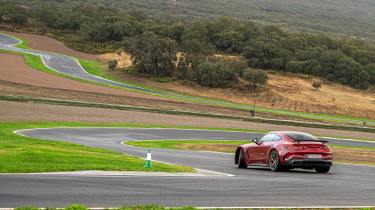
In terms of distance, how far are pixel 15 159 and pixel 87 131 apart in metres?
22.7

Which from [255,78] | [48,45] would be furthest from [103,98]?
[48,45]

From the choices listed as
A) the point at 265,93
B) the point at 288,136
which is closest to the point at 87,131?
the point at 288,136

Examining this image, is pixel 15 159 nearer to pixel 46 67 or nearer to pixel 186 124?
pixel 186 124

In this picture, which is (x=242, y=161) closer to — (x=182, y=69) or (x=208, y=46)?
(x=182, y=69)

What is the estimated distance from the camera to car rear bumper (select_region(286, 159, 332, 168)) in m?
21.2

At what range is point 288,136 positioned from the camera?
2186cm

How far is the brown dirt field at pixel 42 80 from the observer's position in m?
66.2

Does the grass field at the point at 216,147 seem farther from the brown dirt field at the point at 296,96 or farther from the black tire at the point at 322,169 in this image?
the brown dirt field at the point at 296,96

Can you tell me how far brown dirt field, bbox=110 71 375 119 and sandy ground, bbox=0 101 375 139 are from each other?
19510 millimetres

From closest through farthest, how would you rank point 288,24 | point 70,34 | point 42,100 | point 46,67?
1. point 42,100
2. point 46,67
3. point 70,34
4. point 288,24

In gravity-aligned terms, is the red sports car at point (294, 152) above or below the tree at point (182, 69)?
above

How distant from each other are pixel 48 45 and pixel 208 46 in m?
27.6

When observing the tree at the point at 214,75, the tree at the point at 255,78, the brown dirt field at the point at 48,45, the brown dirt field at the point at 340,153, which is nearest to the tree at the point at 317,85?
the tree at the point at 255,78

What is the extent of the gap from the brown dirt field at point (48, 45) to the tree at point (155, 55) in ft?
55.6
